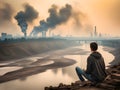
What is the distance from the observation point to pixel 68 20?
787cm

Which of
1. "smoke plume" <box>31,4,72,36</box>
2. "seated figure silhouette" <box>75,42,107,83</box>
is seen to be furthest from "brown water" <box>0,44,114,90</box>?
"seated figure silhouette" <box>75,42,107,83</box>

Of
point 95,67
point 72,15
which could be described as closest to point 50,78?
point 72,15

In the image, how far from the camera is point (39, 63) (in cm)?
765

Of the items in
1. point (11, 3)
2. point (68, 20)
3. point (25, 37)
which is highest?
point (11, 3)

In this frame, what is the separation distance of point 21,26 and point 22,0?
86 cm

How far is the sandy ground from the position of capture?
23.7 ft

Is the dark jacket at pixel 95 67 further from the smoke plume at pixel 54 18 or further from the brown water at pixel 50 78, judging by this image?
the smoke plume at pixel 54 18

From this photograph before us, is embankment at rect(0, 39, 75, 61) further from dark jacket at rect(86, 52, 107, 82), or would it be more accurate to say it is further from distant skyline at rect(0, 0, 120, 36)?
dark jacket at rect(86, 52, 107, 82)

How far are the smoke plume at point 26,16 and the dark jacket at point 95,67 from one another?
3.26m

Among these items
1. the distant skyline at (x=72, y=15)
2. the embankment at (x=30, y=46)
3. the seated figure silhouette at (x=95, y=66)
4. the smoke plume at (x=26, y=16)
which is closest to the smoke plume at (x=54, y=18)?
the distant skyline at (x=72, y=15)

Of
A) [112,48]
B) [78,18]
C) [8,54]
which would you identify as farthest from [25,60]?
[112,48]

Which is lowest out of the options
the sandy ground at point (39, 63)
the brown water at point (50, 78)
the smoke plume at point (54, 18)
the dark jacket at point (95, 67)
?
the brown water at point (50, 78)

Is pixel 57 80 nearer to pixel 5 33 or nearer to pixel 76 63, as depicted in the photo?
pixel 76 63

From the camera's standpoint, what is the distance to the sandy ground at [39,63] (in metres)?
7.22
